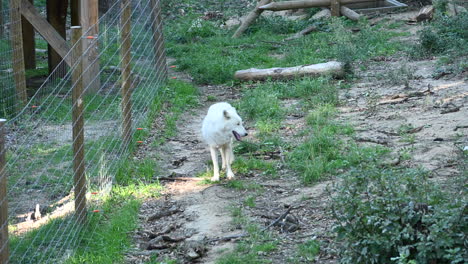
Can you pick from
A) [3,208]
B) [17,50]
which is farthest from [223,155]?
[17,50]

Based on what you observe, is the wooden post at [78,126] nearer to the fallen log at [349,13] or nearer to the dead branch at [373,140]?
the dead branch at [373,140]

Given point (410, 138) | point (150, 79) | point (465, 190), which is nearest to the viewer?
point (465, 190)

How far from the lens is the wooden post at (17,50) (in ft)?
32.7

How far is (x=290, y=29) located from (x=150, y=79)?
779 cm

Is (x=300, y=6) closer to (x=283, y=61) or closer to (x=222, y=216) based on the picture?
(x=283, y=61)

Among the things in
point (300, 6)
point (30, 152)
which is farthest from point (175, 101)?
point (300, 6)

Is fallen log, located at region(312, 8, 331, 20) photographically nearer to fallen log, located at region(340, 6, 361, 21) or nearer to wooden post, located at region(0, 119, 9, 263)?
fallen log, located at region(340, 6, 361, 21)

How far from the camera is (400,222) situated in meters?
4.49

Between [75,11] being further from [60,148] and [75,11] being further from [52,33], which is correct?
[60,148]

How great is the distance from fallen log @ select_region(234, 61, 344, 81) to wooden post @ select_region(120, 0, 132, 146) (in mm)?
4549

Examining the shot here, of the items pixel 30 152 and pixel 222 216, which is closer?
pixel 222 216

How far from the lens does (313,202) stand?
654 centimetres

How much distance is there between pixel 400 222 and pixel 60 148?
536 cm

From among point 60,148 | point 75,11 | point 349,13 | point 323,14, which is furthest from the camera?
point 323,14
